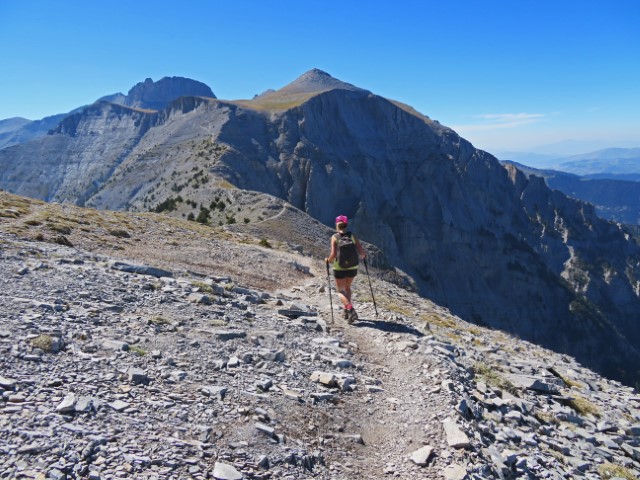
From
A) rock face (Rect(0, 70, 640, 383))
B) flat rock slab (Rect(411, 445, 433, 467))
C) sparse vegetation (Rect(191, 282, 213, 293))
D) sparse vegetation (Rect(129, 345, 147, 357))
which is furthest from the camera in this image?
rock face (Rect(0, 70, 640, 383))

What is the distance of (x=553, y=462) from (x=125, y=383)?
7835mm

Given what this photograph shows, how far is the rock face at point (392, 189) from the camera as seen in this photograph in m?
103

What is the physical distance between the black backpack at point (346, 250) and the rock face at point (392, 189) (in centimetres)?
5286

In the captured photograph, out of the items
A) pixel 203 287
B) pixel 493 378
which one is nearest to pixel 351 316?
pixel 493 378

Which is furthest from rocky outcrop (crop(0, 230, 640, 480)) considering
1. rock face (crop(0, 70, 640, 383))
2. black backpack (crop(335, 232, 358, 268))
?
rock face (crop(0, 70, 640, 383))

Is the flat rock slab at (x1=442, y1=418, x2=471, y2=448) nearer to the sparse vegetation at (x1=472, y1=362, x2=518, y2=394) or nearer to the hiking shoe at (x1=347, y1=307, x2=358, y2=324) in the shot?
the sparse vegetation at (x1=472, y1=362, x2=518, y2=394)

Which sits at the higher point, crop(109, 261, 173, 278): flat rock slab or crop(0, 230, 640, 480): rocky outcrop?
crop(109, 261, 173, 278): flat rock slab

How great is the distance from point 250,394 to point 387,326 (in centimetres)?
686

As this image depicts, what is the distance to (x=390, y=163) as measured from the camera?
137375mm

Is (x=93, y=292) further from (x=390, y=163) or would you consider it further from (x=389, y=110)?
(x=389, y=110)

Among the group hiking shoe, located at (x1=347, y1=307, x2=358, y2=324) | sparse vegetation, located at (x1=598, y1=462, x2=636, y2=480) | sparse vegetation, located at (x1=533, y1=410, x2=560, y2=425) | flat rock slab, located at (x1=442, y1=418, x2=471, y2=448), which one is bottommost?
sparse vegetation, located at (x1=598, y1=462, x2=636, y2=480)

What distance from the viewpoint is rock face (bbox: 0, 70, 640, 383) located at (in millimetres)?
102812

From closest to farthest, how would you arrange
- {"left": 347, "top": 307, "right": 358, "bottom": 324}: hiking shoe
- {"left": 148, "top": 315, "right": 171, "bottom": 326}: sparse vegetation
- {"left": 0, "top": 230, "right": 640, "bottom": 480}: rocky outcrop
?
{"left": 0, "top": 230, "right": 640, "bottom": 480}: rocky outcrop → {"left": 148, "top": 315, "right": 171, "bottom": 326}: sparse vegetation → {"left": 347, "top": 307, "right": 358, "bottom": 324}: hiking shoe

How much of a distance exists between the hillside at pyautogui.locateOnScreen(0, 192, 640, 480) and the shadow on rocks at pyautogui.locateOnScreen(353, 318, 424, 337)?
0.09 m
